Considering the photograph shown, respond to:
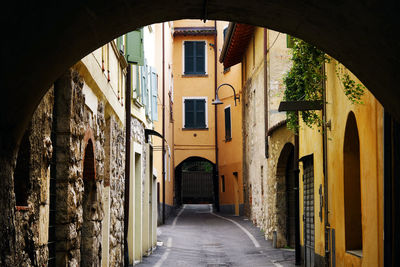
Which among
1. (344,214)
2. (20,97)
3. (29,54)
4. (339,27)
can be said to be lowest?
(344,214)

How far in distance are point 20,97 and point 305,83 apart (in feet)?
24.4

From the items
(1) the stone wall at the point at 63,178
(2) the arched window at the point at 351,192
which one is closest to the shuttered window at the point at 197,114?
(1) the stone wall at the point at 63,178

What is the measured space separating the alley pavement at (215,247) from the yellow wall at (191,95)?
960 cm

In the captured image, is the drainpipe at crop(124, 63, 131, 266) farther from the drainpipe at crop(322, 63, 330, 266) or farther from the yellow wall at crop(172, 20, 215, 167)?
the yellow wall at crop(172, 20, 215, 167)

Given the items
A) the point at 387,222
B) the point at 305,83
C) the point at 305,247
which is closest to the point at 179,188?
the point at 305,247

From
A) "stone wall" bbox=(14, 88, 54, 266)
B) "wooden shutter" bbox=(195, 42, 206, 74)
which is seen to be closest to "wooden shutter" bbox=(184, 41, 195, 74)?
"wooden shutter" bbox=(195, 42, 206, 74)

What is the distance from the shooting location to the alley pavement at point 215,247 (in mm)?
13953

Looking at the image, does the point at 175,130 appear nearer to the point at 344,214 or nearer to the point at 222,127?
the point at 222,127

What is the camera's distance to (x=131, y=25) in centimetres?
537

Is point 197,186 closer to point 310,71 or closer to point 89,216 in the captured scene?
point 310,71

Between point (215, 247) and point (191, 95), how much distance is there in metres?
18.3

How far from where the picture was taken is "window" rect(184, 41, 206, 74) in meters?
34.5

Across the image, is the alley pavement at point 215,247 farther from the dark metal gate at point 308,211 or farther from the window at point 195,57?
the window at point 195,57

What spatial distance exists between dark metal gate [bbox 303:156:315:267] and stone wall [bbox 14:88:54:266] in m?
8.05
